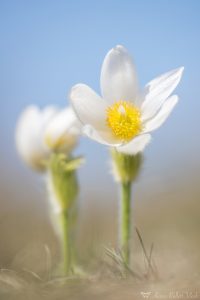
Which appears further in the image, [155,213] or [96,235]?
[155,213]

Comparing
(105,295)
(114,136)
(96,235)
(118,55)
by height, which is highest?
(118,55)

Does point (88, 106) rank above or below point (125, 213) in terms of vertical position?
above

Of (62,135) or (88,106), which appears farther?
(62,135)

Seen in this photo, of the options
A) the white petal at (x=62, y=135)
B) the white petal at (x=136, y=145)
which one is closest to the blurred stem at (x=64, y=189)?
the white petal at (x=62, y=135)

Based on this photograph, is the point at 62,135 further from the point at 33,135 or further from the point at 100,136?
the point at 100,136

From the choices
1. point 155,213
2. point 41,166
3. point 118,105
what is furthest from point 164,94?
point 155,213

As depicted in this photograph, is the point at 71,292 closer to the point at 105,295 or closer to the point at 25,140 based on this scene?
the point at 105,295

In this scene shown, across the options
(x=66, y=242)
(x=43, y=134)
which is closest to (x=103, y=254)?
(x=66, y=242)
